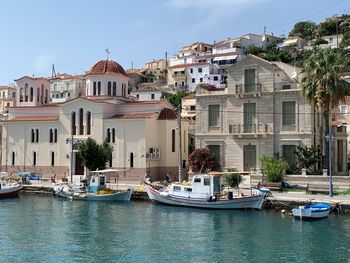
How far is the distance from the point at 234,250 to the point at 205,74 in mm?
94411

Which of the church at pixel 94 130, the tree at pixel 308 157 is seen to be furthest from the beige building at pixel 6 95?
the tree at pixel 308 157

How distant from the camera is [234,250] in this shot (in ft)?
84.5

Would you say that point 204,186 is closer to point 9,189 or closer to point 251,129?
point 251,129

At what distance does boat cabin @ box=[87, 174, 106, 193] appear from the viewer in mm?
47750

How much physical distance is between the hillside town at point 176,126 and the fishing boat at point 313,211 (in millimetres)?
11093

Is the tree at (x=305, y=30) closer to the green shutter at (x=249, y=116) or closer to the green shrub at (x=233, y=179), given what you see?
the green shutter at (x=249, y=116)

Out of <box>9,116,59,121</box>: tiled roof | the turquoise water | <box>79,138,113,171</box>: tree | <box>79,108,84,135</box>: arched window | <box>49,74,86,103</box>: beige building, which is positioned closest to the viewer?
the turquoise water

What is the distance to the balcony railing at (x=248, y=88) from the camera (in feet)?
160

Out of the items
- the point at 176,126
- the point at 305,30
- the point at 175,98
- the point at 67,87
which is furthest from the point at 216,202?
the point at 305,30

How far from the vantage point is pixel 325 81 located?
42.3 metres

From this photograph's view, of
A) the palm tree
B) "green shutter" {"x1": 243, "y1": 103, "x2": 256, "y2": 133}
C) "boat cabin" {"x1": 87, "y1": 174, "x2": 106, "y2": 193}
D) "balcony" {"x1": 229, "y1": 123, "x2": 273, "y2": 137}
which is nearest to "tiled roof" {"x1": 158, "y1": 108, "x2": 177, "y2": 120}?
"balcony" {"x1": 229, "y1": 123, "x2": 273, "y2": 137}

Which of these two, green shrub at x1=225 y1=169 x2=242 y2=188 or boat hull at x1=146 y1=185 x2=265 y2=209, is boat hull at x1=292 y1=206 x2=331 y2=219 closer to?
boat hull at x1=146 y1=185 x2=265 y2=209

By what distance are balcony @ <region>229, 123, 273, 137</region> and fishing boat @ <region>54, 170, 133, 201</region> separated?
11627 mm

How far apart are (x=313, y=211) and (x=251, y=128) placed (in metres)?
16.3
